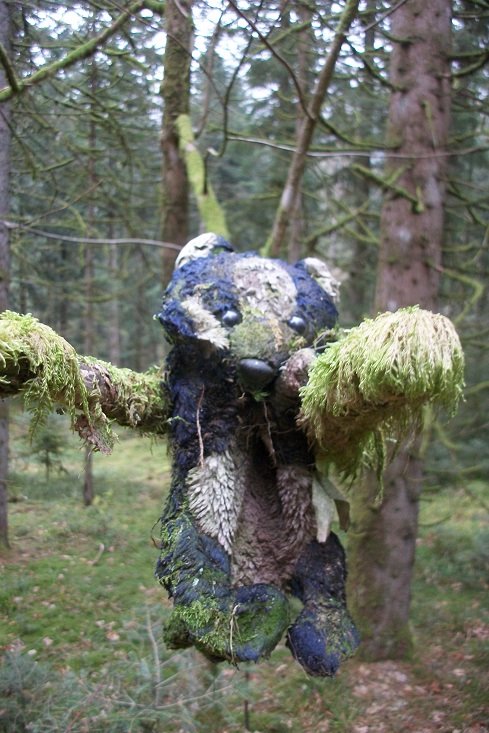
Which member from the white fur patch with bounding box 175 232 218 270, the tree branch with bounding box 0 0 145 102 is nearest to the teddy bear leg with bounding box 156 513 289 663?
the white fur patch with bounding box 175 232 218 270

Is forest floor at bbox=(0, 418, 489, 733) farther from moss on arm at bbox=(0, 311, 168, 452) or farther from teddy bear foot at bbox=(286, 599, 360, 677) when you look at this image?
teddy bear foot at bbox=(286, 599, 360, 677)

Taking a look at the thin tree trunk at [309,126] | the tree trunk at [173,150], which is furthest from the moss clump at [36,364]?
the tree trunk at [173,150]

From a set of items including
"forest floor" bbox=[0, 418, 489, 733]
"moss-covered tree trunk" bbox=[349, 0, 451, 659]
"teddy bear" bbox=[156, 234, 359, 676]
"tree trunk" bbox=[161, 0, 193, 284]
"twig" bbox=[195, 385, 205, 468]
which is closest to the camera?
"teddy bear" bbox=[156, 234, 359, 676]

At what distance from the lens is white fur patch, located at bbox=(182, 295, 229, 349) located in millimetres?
2172

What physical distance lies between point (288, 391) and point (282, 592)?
0.77m

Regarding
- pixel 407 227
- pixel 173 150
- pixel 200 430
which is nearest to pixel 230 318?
pixel 200 430

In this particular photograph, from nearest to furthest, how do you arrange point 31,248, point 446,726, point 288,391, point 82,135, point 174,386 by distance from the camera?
1. point 288,391
2. point 174,386
3. point 446,726
4. point 82,135
5. point 31,248

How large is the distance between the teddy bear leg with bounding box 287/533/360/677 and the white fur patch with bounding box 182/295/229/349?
2.83 ft

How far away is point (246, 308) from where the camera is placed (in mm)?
2328

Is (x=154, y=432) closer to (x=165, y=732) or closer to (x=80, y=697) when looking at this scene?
(x=80, y=697)

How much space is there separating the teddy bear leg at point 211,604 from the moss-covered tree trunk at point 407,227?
3.09 m

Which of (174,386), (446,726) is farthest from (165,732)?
(174,386)

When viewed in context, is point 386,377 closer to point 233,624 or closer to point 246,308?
point 246,308

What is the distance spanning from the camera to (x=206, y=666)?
14.1 feet
